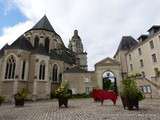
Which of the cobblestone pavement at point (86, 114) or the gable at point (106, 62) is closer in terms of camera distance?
the cobblestone pavement at point (86, 114)

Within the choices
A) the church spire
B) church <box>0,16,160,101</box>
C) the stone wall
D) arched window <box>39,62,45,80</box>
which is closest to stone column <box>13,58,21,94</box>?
church <box>0,16,160,101</box>

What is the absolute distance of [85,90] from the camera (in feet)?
101

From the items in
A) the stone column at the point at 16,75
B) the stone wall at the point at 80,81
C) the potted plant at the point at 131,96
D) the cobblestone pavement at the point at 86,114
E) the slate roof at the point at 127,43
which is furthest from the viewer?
the slate roof at the point at 127,43

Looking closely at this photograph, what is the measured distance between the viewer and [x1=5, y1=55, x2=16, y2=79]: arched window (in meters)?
24.2

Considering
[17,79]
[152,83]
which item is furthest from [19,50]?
[152,83]

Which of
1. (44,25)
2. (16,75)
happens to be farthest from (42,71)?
(44,25)

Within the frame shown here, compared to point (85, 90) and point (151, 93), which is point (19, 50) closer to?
point (85, 90)

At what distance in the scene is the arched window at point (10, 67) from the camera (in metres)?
24.2

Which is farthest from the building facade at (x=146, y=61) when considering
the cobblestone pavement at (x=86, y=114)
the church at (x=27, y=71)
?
the church at (x=27, y=71)

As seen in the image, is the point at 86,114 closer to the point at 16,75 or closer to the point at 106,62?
the point at 16,75

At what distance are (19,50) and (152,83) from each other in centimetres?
1991

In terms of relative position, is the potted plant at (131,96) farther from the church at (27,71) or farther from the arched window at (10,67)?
the arched window at (10,67)

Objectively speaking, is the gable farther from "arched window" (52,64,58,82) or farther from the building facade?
"arched window" (52,64,58,82)

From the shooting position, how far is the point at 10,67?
2466 centimetres
